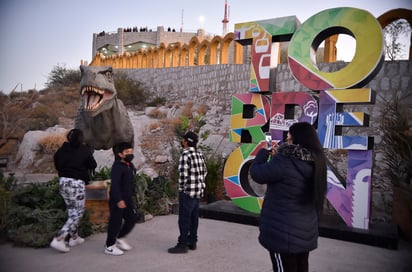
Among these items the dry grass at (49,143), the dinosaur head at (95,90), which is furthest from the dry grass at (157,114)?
the dinosaur head at (95,90)

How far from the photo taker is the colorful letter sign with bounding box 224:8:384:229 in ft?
16.9

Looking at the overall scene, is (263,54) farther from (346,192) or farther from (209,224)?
(209,224)

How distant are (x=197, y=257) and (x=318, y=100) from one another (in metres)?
3.18

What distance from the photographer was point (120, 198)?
393cm

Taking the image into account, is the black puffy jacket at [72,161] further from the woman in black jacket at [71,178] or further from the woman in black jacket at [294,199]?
the woman in black jacket at [294,199]

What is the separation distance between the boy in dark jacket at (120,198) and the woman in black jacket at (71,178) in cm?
47

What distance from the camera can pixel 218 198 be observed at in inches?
304

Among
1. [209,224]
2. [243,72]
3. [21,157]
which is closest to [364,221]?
[209,224]

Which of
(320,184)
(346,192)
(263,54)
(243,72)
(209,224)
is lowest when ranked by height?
(209,224)

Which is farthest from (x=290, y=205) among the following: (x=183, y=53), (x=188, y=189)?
(x=183, y=53)

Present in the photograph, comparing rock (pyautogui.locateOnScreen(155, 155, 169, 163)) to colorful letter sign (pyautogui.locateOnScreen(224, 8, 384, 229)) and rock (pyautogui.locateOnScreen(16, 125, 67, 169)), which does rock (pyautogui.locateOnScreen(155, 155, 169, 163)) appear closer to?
rock (pyautogui.locateOnScreen(16, 125, 67, 169))

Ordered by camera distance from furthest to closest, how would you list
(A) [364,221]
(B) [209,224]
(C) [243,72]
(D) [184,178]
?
1. (C) [243,72]
2. (B) [209,224]
3. (A) [364,221]
4. (D) [184,178]

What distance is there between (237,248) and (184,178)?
126 cm

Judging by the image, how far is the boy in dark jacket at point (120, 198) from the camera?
3.97 meters
